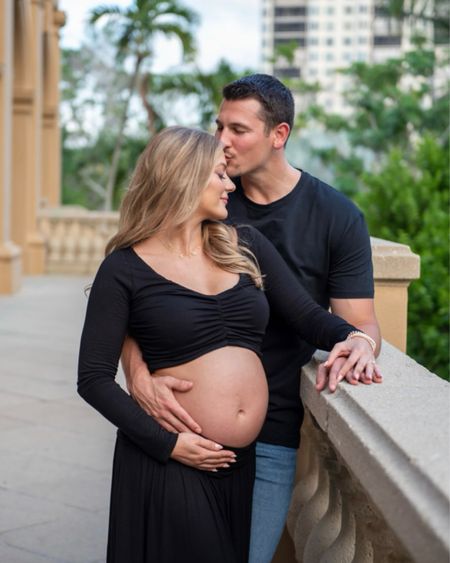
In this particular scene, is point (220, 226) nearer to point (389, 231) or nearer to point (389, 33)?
point (389, 231)

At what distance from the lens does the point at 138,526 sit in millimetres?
2822

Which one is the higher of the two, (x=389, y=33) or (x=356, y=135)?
(x=389, y=33)

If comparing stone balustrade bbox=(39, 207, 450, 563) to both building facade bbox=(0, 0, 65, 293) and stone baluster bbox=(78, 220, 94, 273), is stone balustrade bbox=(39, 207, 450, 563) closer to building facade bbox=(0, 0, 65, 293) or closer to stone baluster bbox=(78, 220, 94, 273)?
building facade bbox=(0, 0, 65, 293)

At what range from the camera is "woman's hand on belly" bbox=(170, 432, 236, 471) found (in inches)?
109

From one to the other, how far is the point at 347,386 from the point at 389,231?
24.5 ft

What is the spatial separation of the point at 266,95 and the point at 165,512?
4.31ft

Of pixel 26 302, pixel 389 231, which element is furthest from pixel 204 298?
pixel 26 302

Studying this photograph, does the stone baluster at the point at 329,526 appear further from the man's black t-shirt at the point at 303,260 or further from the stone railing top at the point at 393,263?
the stone railing top at the point at 393,263

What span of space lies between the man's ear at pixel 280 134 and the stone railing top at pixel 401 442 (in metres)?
0.72

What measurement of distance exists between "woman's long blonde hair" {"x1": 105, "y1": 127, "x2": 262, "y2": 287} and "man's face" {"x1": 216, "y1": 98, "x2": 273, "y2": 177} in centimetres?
42

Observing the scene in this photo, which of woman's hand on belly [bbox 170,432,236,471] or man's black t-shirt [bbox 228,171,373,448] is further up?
man's black t-shirt [bbox 228,171,373,448]

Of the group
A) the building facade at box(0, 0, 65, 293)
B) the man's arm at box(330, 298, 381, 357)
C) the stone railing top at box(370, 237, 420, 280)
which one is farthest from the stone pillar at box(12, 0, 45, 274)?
the man's arm at box(330, 298, 381, 357)

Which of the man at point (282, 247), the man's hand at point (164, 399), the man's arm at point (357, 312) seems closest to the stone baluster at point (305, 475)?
the man at point (282, 247)

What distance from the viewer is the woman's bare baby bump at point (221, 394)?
2816mm
